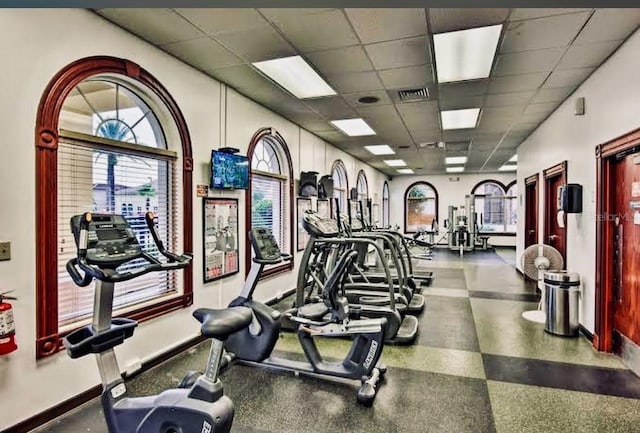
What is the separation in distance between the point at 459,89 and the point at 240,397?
4.23m

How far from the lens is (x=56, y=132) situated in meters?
2.64

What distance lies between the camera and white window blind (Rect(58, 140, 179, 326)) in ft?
9.33

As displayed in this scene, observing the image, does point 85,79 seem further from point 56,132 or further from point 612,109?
point 612,109

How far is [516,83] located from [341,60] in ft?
7.32

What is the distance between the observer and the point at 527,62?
3.81m

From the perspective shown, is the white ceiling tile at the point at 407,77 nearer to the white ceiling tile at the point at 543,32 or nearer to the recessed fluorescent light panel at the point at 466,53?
the recessed fluorescent light panel at the point at 466,53

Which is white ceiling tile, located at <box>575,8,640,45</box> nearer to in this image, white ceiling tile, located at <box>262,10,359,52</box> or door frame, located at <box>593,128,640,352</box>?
door frame, located at <box>593,128,640,352</box>

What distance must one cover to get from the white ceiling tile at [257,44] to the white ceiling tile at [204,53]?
107mm

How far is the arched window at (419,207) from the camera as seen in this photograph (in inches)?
614

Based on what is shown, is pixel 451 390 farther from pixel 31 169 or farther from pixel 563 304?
pixel 31 169

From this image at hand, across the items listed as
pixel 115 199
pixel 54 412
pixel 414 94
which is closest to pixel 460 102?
pixel 414 94

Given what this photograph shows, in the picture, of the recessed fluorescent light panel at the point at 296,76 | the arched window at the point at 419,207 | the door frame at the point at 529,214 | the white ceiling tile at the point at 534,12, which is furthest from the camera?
the arched window at the point at 419,207

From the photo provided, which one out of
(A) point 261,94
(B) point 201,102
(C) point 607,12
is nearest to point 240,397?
(B) point 201,102

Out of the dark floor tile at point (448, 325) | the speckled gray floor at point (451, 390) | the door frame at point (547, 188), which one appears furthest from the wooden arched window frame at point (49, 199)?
the door frame at point (547, 188)
